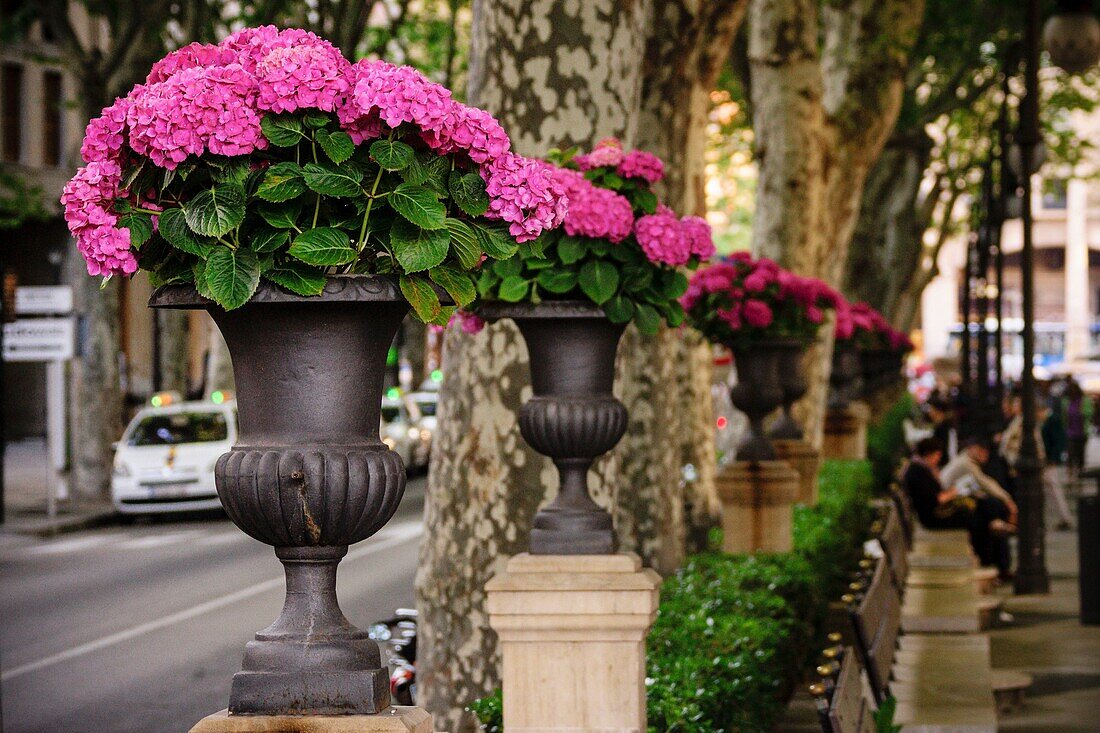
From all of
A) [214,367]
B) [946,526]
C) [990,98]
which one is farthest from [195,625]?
[990,98]

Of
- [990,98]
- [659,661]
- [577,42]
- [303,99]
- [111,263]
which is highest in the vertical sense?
[990,98]

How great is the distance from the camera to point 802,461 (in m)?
16.0

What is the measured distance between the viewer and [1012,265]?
322 feet

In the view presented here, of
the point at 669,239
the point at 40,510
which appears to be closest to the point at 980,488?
the point at 669,239

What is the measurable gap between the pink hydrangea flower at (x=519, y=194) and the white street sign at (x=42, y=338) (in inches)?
876

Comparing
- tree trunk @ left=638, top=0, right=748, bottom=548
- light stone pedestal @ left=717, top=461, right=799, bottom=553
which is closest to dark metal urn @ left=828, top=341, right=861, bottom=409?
tree trunk @ left=638, top=0, right=748, bottom=548

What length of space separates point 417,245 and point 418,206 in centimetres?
9

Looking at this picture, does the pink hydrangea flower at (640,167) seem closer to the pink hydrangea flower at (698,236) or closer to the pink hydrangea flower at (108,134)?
the pink hydrangea flower at (698,236)

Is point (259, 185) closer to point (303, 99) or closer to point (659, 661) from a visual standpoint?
point (303, 99)

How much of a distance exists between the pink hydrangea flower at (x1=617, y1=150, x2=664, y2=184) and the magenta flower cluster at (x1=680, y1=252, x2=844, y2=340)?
647cm

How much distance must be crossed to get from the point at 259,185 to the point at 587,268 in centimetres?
252

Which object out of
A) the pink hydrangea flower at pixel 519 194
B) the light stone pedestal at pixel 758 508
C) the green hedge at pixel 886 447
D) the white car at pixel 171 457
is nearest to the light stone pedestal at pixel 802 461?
the light stone pedestal at pixel 758 508

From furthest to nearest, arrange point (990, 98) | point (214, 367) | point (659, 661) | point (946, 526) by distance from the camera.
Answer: point (990, 98) < point (214, 367) < point (946, 526) < point (659, 661)

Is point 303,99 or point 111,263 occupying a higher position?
point 303,99
